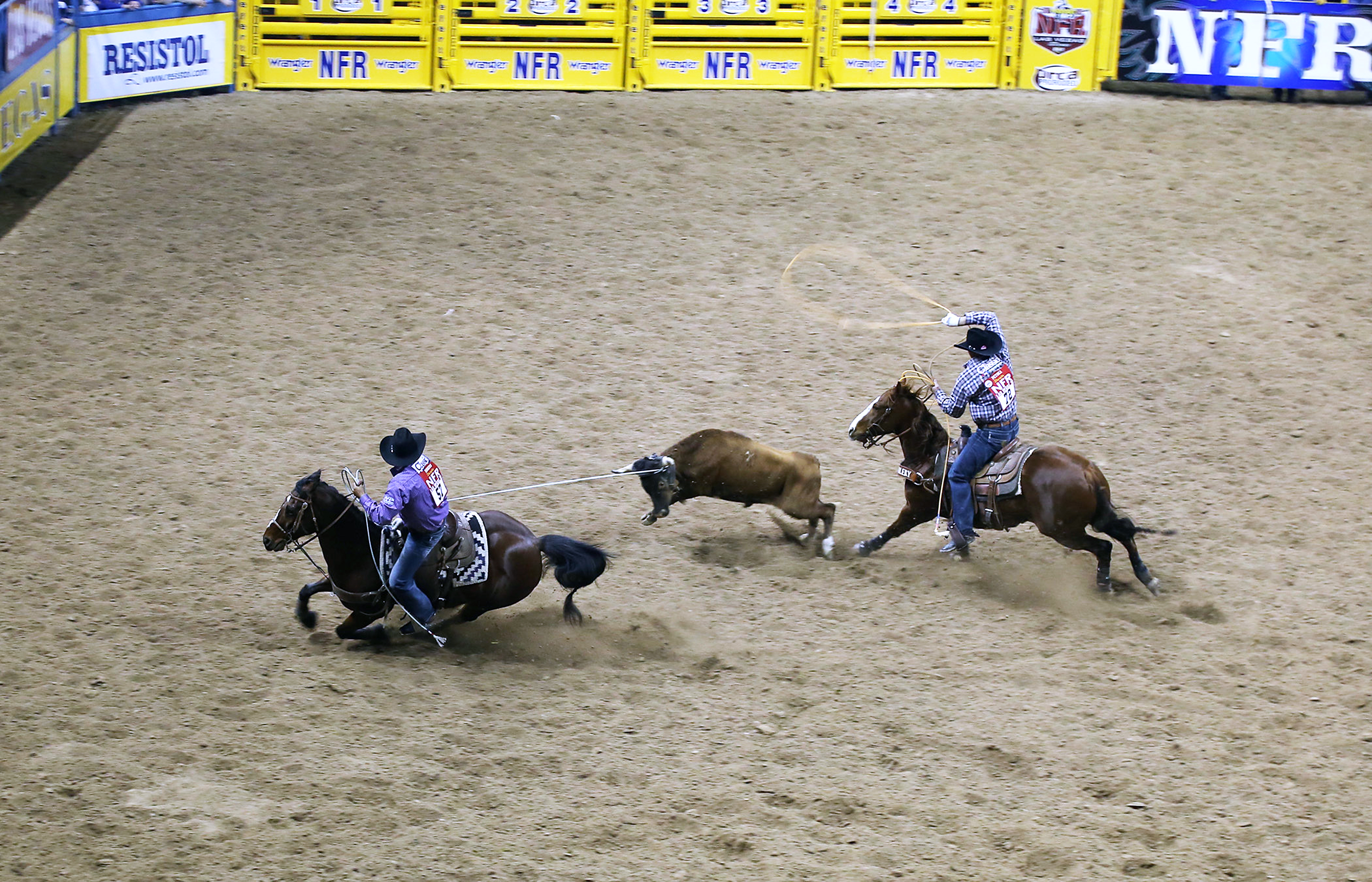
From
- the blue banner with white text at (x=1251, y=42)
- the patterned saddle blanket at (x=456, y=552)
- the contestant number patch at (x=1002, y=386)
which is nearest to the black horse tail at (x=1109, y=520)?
the contestant number patch at (x=1002, y=386)

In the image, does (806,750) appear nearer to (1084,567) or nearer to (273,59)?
(1084,567)

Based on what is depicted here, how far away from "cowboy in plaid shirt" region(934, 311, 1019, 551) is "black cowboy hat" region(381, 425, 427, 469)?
11.5 feet

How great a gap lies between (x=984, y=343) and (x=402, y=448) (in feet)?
12.6

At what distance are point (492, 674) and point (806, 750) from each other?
189cm

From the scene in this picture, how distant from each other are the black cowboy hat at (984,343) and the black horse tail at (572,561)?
277 cm

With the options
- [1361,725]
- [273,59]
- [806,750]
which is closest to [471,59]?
[273,59]

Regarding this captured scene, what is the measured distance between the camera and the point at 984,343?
27.2ft

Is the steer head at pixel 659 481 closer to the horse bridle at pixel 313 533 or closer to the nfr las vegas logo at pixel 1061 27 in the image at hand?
the horse bridle at pixel 313 533

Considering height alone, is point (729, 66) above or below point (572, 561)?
above

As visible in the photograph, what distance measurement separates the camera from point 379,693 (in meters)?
6.96

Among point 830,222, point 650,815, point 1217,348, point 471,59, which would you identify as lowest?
point 650,815

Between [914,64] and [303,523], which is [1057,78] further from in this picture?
[303,523]

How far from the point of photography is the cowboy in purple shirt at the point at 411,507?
6926 mm

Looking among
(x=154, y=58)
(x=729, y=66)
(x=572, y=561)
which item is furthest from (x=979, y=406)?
(x=154, y=58)
